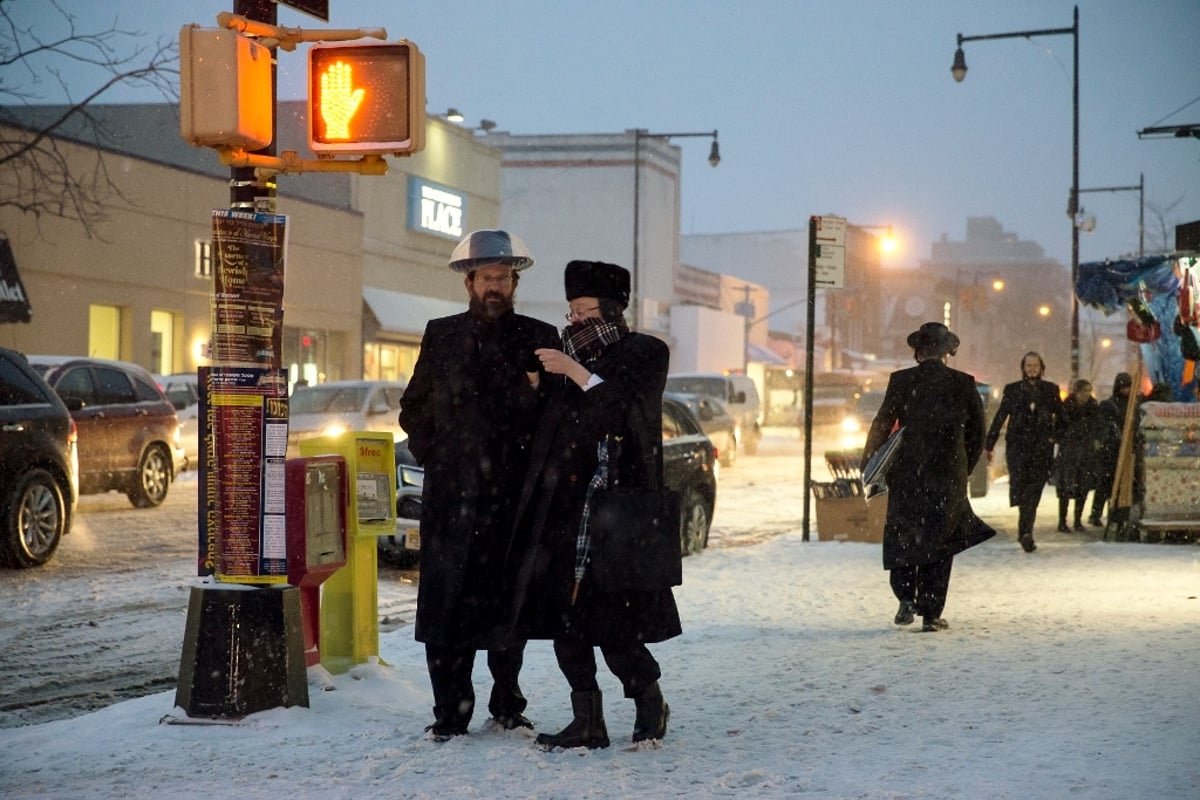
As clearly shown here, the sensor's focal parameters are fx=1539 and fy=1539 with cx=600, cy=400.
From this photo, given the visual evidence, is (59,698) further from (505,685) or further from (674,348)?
(674,348)

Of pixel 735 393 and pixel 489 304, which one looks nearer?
pixel 489 304

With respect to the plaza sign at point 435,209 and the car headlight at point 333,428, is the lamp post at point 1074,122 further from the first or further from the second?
the plaza sign at point 435,209

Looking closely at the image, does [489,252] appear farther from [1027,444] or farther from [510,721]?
[1027,444]

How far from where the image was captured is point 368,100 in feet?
21.5

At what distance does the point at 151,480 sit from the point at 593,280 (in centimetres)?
1386

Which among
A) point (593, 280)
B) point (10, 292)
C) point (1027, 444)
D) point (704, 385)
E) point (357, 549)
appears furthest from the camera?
point (704, 385)

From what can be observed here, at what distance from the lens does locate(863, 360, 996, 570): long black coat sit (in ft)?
30.2

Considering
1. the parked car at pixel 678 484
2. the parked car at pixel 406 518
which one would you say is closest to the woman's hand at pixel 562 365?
the parked car at pixel 406 518

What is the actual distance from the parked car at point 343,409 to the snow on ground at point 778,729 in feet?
41.6

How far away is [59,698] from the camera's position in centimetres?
754

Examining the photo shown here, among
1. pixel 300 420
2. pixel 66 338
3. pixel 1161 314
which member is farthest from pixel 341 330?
pixel 1161 314

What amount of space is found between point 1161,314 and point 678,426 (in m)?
6.13

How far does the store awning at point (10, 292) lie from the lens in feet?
99.5

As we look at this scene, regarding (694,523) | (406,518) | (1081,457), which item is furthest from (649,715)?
(1081,457)
